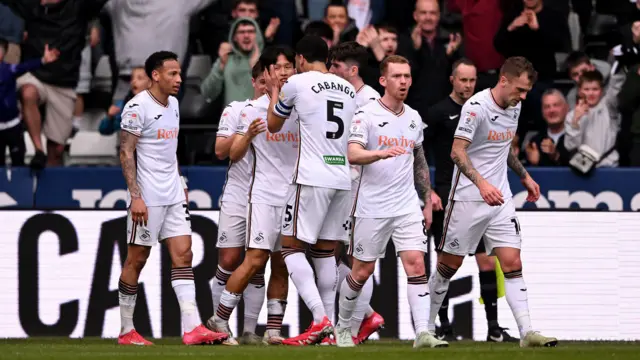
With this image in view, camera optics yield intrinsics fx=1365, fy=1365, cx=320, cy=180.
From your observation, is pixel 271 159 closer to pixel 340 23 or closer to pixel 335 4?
pixel 340 23

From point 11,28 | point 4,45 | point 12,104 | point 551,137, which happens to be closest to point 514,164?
point 551,137

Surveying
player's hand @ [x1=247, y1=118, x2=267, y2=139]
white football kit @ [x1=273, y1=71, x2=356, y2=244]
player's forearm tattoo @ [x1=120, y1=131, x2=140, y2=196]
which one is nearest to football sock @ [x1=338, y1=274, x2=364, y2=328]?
white football kit @ [x1=273, y1=71, x2=356, y2=244]

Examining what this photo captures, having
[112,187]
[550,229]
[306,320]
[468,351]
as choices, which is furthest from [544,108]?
[468,351]

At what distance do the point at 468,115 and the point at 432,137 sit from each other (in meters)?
2.15

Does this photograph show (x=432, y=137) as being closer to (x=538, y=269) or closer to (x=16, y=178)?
(x=538, y=269)

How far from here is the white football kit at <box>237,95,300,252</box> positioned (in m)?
11.3

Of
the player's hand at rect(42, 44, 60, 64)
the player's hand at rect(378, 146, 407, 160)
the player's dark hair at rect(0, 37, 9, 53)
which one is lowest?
the player's hand at rect(378, 146, 407, 160)

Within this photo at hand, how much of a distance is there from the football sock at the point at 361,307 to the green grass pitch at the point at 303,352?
971mm

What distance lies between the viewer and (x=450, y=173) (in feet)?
41.8

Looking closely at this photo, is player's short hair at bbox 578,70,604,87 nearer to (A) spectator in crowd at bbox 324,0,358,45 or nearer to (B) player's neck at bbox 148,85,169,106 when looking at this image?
(A) spectator in crowd at bbox 324,0,358,45

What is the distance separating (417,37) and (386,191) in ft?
16.1

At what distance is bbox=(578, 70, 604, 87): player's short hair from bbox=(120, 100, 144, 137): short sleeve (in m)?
6.03

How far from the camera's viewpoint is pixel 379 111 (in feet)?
34.9

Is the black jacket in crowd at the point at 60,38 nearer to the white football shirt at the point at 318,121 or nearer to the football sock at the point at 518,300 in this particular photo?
the white football shirt at the point at 318,121
